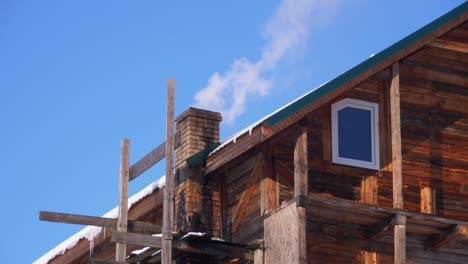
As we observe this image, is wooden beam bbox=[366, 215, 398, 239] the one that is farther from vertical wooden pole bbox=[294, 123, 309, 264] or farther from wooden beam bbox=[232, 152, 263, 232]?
wooden beam bbox=[232, 152, 263, 232]

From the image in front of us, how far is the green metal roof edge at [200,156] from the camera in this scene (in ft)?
93.4

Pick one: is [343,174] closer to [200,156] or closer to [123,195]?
[200,156]

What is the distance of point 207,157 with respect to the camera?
2847 cm

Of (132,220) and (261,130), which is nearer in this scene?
(261,130)

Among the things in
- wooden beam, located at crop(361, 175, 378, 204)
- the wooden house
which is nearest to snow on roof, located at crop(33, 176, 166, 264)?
the wooden house

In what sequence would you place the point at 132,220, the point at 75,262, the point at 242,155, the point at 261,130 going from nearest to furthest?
the point at 261,130 → the point at 242,155 → the point at 132,220 → the point at 75,262

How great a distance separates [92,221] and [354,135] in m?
5.41

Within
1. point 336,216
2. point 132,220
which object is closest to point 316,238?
point 336,216

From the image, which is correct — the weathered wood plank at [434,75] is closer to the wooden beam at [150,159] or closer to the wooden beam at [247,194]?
the wooden beam at [247,194]


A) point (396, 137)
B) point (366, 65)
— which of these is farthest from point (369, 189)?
point (366, 65)

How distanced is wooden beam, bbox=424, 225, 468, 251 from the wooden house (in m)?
0.02

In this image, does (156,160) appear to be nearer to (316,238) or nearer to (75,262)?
(316,238)

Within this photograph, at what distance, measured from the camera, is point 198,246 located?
2744cm

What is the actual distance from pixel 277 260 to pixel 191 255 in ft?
7.57
